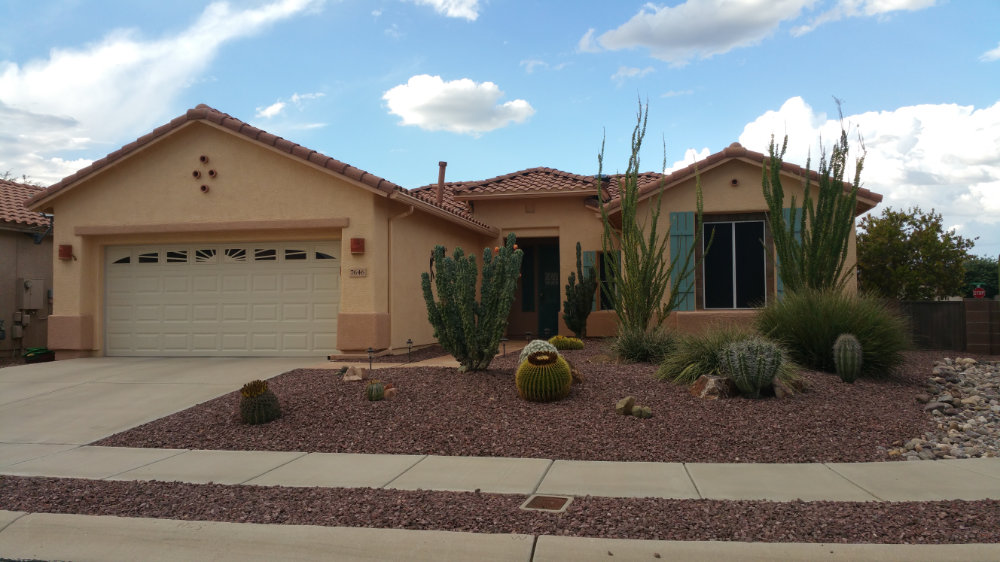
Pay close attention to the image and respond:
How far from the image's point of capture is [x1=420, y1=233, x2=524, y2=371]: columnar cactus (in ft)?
32.9

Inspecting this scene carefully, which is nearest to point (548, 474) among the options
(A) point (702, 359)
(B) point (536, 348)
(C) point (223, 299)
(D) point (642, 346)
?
(B) point (536, 348)

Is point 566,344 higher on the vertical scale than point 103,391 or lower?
higher

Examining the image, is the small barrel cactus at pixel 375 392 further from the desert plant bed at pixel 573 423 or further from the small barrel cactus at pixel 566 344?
the small barrel cactus at pixel 566 344

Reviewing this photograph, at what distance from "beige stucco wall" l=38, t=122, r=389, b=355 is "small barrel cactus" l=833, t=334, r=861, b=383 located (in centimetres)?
758

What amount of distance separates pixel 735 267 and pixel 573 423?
8.34 metres

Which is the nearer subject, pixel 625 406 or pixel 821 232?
pixel 625 406

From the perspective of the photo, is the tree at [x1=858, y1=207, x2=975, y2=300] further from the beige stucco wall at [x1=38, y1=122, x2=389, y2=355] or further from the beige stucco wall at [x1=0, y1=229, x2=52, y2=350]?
the beige stucco wall at [x1=0, y1=229, x2=52, y2=350]

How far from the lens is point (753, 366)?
8453mm

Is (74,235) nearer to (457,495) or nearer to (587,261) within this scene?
(587,261)

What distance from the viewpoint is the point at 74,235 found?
14.5 meters

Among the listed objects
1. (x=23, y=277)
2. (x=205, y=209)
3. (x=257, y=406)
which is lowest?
(x=257, y=406)

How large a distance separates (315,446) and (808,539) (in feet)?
16.3

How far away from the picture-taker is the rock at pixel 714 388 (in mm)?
8570

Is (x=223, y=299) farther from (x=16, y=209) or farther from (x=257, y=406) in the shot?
(x=16, y=209)
